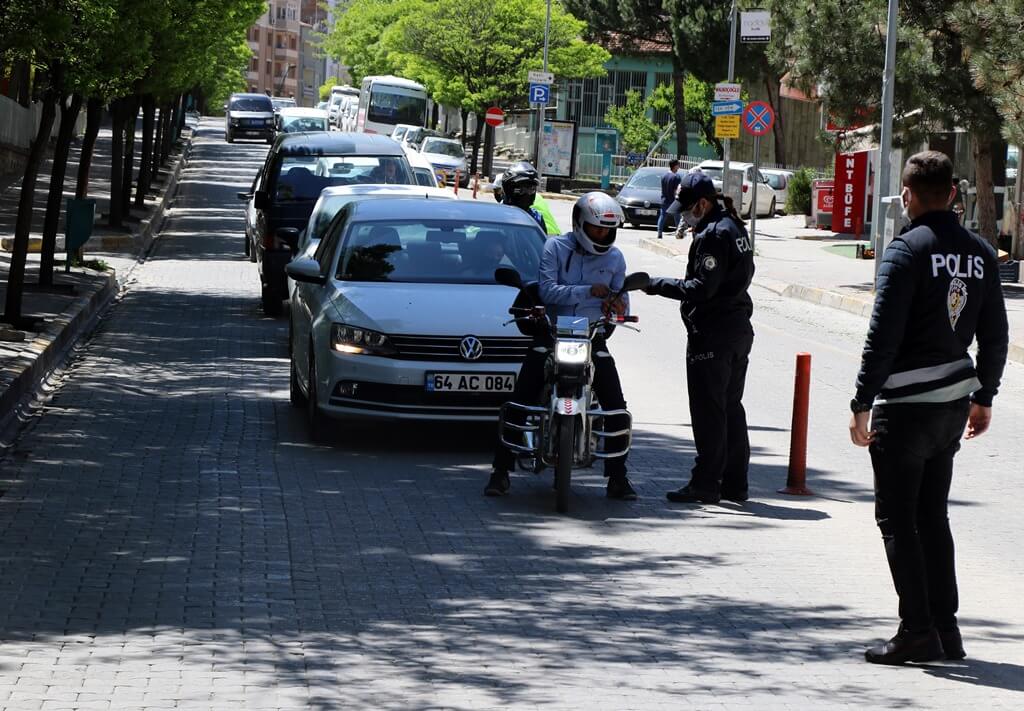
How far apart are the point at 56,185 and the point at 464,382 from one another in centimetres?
989

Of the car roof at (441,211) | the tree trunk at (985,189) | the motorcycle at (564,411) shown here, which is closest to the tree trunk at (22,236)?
the car roof at (441,211)

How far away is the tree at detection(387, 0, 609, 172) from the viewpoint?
6300cm

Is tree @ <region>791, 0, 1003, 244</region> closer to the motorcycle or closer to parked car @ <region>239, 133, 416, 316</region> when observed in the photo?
parked car @ <region>239, 133, 416, 316</region>

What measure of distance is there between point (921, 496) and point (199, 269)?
20816 mm

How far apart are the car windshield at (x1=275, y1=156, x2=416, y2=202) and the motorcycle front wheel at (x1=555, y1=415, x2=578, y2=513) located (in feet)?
35.9

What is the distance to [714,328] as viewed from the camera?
9.46 metres

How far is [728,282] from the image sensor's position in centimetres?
940

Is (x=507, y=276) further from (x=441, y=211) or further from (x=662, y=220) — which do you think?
(x=662, y=220)

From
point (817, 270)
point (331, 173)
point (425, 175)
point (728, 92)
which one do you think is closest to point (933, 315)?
point (331, 173)

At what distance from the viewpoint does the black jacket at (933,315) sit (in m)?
6.15

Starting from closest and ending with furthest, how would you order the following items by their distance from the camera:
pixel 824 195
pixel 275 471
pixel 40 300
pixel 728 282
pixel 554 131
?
1. pixel 728 282
2. pixel 275 471
3. pixel 40 300
4. pixel 824 195
5. pixel 554 131

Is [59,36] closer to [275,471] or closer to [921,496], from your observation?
[275,471]

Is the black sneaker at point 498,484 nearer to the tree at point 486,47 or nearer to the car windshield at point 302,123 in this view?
the tree at point 486,47

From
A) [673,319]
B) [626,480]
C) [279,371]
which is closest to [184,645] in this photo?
[626,480]
